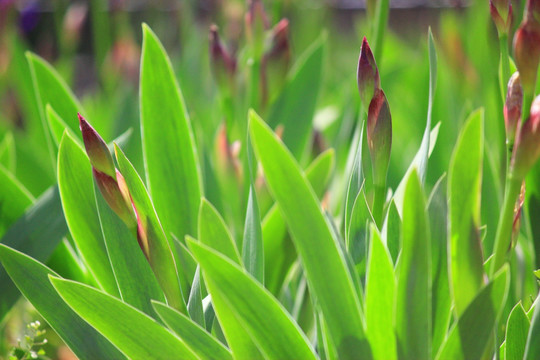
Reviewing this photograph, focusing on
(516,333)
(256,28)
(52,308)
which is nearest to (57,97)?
(256,28)

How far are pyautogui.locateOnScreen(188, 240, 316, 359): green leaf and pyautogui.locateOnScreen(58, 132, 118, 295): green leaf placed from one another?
0.20m

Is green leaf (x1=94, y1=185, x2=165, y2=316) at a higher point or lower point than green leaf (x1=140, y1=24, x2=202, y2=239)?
lower

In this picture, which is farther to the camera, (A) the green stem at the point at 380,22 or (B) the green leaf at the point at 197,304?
(A) the green stem at the point at 380,22

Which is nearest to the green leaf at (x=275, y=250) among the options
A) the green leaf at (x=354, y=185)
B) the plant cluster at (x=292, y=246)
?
the plant cluster at (x=292, y=246)

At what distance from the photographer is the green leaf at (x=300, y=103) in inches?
37.6

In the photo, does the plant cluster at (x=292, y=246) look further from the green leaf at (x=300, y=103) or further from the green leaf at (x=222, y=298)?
the green leaf at (x=300, y=103)

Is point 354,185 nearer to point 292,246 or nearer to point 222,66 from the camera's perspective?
point 292,246

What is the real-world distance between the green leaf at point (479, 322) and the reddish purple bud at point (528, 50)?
11cm

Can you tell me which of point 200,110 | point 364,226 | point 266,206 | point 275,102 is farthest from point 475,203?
point 200,110

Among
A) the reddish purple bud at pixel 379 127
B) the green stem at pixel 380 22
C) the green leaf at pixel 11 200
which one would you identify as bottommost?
the green leaf at pixel 11 200

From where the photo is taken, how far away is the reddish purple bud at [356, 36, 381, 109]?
43 centimetres

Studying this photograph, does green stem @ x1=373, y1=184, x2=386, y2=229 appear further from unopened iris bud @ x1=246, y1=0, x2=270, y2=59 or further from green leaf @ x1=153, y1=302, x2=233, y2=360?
unopened iris bud @ x1=246, y1=0, x2=270, y2=59

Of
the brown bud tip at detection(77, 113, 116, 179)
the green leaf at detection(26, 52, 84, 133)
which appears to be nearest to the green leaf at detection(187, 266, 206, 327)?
the brown bud tip at detection(77, 113, 116, 179)

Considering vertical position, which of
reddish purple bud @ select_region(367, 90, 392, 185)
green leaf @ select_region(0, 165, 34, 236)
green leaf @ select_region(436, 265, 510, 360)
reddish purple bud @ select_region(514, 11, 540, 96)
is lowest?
green leaf @ select_region(436, 265, 510, 360)
